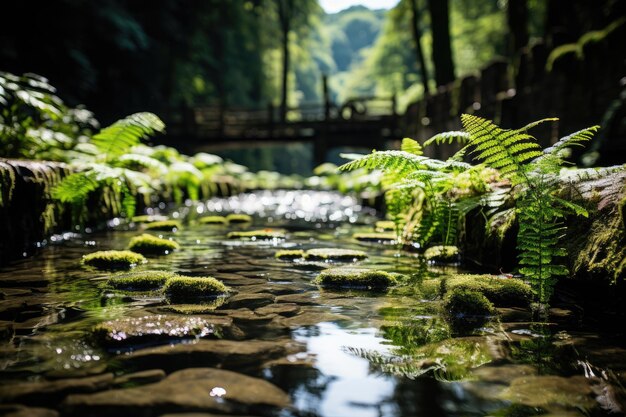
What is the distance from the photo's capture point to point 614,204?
9.58 ft

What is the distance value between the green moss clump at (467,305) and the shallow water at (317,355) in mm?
108

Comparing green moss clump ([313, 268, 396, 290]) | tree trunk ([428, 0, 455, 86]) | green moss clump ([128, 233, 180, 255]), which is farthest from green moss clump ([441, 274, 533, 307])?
tree trunk ([428, 0, 455, 86])

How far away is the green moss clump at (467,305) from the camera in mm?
2786

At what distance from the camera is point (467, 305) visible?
2.82 m

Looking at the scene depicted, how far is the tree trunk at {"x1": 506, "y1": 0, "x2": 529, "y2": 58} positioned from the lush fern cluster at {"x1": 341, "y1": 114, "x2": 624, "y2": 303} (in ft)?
27.7

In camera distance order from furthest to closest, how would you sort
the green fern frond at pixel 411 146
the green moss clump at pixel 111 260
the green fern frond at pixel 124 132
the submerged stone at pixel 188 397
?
the green fern frond at pixel 124 132 < the green fern frond at pixel 411 146 < the green moss clump at pixel 111 260 < the submerged stone at pixel 188 397

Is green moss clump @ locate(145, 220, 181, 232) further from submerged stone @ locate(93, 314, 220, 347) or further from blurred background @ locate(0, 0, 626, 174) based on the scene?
blurred background @ locate(0, 0, 626, 174)

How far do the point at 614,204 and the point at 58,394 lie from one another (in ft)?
9.60

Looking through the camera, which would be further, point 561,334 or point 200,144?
point 200,144

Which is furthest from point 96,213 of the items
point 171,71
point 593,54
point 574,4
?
point 171,71

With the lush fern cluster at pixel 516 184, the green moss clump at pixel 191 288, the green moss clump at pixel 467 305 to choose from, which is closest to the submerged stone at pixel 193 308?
the green moss clump at pixel 191 288

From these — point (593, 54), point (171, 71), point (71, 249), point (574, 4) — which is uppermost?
point (171, 71)

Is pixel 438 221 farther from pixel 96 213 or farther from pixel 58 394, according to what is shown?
pixel 96 213

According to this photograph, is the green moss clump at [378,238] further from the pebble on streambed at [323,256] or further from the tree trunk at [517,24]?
the tree trunk at [517,24]
